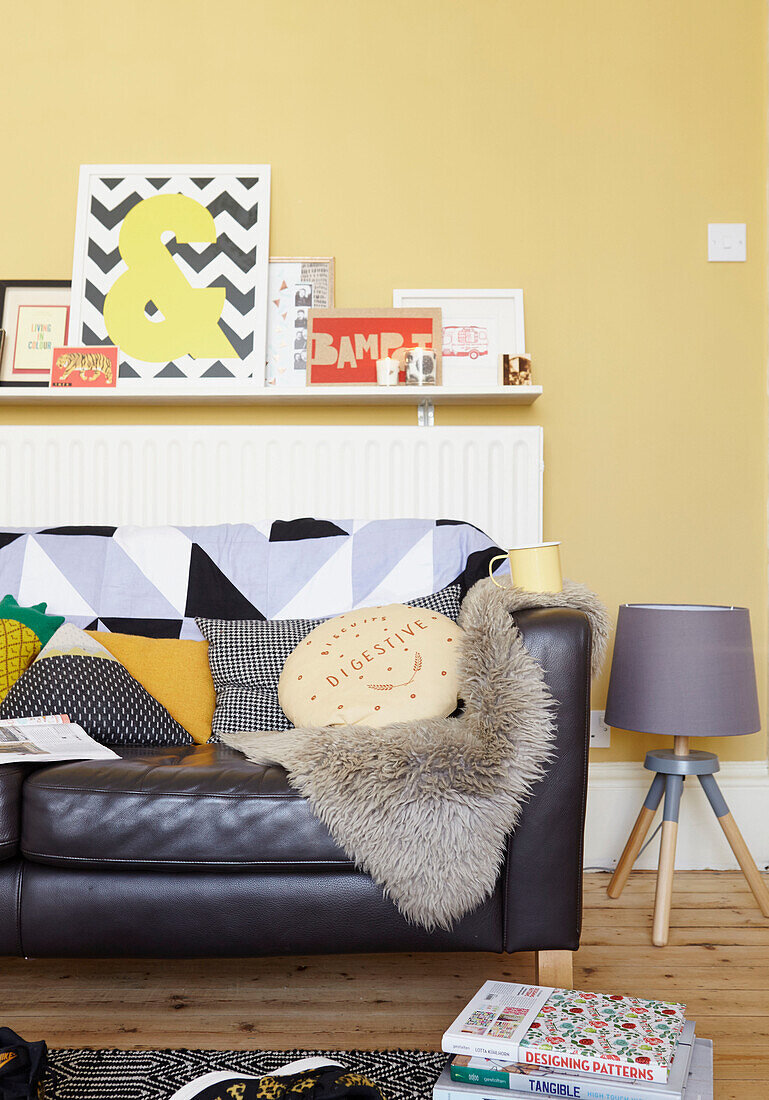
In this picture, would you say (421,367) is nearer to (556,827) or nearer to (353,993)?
(556,827)

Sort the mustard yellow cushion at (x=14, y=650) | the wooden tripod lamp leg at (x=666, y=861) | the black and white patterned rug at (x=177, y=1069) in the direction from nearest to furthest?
the black and white patterned rug at (x=177, y=1069)
the mustard yellow cushion at (x=14, y=650)
the wooden tripod lamp leg at (x=666, y=861)

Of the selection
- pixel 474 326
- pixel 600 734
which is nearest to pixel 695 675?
pixel 600 734

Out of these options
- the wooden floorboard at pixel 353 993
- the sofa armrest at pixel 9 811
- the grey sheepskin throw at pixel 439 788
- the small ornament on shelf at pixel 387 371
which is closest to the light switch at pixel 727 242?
the small ornament on shelf at pixel 387 371

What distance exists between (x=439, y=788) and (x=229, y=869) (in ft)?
1.15

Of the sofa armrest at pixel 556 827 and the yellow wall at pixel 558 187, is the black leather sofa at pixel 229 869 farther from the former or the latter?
the yellow wall at pixel 558 187

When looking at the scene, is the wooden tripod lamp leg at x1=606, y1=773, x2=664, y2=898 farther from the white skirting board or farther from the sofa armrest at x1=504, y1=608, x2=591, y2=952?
the sofa armrest at x1=504, y1=608, x2=591, y2=952

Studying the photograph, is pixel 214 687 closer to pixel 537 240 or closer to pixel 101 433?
pixel 101 433

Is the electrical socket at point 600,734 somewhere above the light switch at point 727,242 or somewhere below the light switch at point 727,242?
below

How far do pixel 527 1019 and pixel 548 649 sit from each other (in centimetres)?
53

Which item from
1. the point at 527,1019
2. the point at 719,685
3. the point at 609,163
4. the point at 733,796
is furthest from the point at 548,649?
the point at 609,163

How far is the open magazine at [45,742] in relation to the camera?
146 centimetres

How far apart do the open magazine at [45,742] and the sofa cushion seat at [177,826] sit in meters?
0.07

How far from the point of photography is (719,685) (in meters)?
2.02

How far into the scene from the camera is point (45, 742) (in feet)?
5.01
